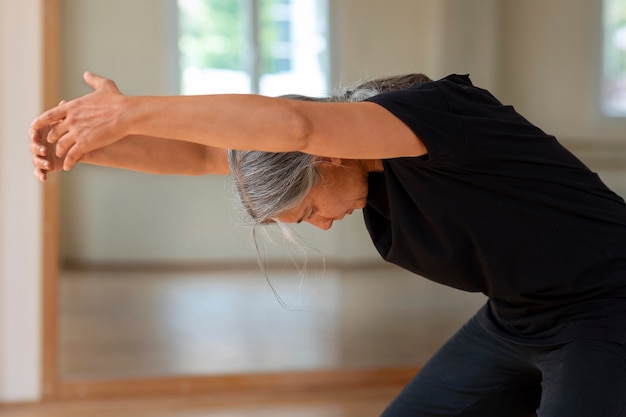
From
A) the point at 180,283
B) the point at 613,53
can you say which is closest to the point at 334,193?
the point at 180,283

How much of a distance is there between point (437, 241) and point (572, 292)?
10.4 inches

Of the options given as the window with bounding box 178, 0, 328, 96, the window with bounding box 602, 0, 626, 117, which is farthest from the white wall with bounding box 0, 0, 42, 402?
the window with bounding box 602, 0, 626, 117

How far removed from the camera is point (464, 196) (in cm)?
141

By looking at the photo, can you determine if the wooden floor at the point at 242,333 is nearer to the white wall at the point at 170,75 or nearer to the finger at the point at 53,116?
the white wall at the point at 170,75

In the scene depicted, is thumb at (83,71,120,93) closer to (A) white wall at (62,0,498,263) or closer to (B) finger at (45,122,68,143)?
(B) finger at (45,122,68,143)

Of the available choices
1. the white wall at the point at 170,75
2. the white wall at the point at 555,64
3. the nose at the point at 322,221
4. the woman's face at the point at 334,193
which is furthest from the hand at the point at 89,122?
the white wall at the point at 555,64

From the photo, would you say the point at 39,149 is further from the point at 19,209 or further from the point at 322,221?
the point at 19,209

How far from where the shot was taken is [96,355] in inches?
127

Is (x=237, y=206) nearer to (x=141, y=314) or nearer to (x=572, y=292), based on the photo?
(x=572, y=292)

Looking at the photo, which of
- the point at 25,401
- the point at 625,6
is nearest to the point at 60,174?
the point at 25,401

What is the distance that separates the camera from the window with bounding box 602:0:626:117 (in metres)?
3.54

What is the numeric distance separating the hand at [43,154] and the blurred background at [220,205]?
1753 millimetres

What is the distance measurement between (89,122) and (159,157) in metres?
0.41

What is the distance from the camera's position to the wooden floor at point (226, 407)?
305cm
